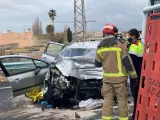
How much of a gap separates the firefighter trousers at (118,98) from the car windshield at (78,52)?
11.0 ft

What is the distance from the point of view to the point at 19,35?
76250 mm

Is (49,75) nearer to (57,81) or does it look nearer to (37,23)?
(57,81)

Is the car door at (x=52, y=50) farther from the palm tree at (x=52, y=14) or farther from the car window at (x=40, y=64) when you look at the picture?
the palm tree at (x=52, y=14)

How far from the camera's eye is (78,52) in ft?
29.7

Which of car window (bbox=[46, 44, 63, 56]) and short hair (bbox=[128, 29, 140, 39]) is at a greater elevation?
short hair (bbox=[128, 29, 140, 39])

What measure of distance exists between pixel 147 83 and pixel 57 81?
450 centimetres

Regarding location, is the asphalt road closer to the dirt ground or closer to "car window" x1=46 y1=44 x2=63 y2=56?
the dirt ground

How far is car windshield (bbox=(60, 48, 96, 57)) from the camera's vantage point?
8703mm

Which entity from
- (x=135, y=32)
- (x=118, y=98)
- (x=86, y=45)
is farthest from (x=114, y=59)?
(x=86, y=45)

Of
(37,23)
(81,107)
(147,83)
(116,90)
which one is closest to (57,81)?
(81,107)

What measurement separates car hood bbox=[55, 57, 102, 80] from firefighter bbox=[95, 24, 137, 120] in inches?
102

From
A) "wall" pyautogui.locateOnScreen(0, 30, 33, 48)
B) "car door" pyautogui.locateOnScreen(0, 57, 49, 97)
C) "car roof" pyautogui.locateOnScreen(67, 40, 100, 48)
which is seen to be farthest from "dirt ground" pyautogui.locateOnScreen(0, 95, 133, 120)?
"wall" pyautogui.locateOnScreen(0, 30, 33, 48)

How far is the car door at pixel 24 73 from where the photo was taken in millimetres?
7992

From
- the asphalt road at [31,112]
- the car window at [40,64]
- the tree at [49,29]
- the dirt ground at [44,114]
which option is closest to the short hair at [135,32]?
the dirt ground at [44,114]
